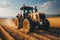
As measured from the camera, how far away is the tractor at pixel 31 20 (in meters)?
3.02

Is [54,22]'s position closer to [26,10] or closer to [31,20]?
[31,20]

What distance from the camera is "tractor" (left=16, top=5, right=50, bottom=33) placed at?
9.90ft

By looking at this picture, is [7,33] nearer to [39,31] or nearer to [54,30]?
[39,31]

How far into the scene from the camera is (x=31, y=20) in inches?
121

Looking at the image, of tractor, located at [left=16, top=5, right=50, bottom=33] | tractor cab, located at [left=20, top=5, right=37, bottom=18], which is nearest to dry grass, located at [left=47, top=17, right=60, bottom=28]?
tractor, located at [left=16, top=5, right=50, bottom=33]

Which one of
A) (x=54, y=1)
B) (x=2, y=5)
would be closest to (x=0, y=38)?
(x=2, y=5)

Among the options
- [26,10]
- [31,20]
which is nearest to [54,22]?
[31,20]

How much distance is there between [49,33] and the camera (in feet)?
9.84

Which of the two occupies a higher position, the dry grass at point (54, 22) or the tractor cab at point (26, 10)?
the tractor cab at point (26, 10)

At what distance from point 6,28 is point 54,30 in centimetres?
103

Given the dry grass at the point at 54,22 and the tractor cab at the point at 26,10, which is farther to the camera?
the dry grass at the point at 54,22

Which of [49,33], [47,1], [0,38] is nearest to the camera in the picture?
[0,38]

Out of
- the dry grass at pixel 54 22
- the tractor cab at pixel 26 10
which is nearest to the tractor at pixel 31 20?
the tractor cab at pixel 26 10

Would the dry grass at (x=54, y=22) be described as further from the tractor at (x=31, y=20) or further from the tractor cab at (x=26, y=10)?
the tractor cab at (x=26, y=10)
